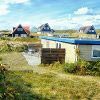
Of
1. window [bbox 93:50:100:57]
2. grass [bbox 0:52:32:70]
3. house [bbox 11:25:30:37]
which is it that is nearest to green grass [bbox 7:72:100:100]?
grass [bbox 0:52:32:70]

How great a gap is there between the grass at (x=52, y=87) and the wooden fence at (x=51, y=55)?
4.13 metres

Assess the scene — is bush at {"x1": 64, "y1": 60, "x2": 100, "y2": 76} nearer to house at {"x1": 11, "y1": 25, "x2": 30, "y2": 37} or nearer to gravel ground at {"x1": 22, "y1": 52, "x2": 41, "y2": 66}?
gravel ground at {"x1": 22, "y1": 52, "x2": 41, "y2": 66}

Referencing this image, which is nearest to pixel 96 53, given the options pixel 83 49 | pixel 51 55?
pixel 83 49

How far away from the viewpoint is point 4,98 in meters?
10.9

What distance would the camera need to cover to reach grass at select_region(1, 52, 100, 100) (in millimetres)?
13805

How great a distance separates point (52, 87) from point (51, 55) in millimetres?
9689

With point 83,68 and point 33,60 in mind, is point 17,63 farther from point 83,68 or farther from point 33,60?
point 83,68

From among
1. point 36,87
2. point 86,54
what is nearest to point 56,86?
point 36,87

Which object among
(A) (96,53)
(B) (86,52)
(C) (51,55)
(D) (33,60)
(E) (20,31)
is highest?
(E) (20,31)

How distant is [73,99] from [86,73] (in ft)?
24.5

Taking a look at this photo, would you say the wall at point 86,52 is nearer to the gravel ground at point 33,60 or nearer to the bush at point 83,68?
the bush at point 83,68

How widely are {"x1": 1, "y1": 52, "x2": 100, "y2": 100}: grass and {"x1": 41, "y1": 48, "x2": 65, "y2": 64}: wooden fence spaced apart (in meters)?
4.13

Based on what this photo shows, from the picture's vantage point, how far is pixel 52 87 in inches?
629

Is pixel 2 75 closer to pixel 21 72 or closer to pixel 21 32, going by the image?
pixel 21 72
